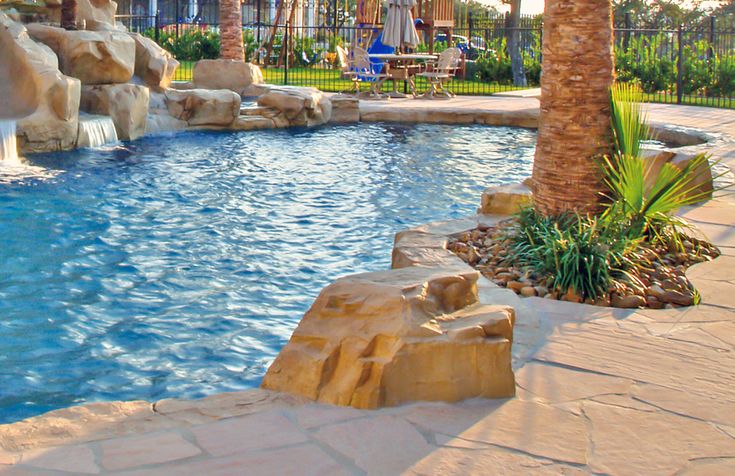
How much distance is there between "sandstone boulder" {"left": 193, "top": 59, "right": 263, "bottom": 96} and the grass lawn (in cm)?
272

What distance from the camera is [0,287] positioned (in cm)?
630

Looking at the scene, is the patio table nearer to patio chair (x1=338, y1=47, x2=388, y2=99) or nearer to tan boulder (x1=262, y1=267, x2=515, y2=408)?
patio chair (x1=338, y1=47, x2=388, y2=99)

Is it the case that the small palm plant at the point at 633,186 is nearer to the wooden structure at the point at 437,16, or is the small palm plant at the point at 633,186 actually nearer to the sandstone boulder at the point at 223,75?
the sandstone boulder at the point at 223,75

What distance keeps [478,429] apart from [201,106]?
12.9 m

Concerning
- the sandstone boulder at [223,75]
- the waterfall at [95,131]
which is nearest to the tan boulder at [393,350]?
the waterfall at [95,131]

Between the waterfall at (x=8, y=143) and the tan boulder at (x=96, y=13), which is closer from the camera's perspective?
the waterfall at (x=8, y=143)

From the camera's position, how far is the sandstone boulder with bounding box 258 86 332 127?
1619 centimetres

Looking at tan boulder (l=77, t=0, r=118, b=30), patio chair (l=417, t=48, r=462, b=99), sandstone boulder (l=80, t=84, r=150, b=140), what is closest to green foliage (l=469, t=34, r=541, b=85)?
patio chair (l=417, t=48, r=462, b=99)

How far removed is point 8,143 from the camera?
11.5 meters

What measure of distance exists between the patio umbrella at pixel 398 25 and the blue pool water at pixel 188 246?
6906 millimetres

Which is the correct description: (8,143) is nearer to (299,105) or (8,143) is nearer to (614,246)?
(299,105)

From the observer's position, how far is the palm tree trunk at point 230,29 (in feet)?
65.8

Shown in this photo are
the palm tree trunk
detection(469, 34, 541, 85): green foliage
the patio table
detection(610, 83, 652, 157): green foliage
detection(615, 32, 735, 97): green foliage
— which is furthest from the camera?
detection(469, 34, 541, 85): green foliage

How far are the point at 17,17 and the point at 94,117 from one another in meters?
3.00
